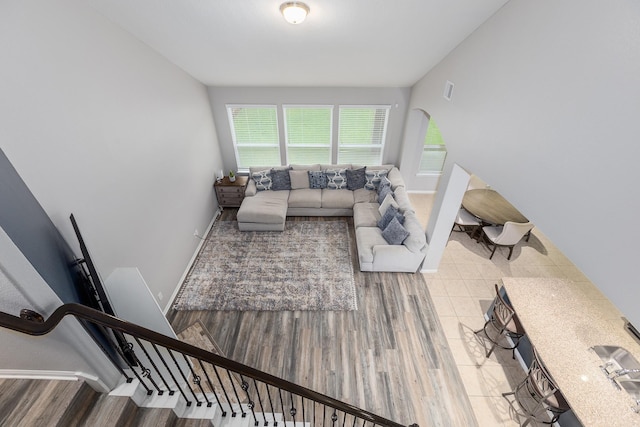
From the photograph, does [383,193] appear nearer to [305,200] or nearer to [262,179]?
[305,200]

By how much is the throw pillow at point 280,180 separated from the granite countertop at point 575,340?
449cm

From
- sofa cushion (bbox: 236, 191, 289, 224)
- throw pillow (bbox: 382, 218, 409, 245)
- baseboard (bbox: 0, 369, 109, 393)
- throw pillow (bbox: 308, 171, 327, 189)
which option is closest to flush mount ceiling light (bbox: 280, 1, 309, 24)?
baseboard (bbox: 0, 369, 109, 393)

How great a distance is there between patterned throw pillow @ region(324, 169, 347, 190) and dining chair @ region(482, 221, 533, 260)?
9.79 feet

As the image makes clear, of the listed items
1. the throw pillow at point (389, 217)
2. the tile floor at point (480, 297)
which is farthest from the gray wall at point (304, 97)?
the tile floor at point (480, 297)

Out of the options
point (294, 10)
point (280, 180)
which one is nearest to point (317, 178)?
point (280, 180)

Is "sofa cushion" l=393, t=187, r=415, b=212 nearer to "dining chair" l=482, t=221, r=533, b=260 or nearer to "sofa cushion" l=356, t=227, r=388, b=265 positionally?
"sofa cushion" l=356, t=227, r=388, b=265

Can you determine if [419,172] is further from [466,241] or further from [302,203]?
[302,203]

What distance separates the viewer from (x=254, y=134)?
20.7 ft

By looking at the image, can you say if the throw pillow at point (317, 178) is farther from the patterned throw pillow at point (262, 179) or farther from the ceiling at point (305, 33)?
the ceiling at point (305, 33)

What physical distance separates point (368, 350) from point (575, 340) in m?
2.17

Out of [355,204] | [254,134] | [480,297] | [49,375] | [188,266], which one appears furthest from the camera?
[254,134]

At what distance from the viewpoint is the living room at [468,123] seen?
147 centimetres

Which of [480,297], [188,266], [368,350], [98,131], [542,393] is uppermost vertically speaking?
[98,131]

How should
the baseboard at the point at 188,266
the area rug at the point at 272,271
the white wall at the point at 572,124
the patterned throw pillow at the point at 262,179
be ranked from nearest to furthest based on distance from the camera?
the white wall at the point at 572,124, the baseboard at the point at 188,266, the area rug at the point at 272,271, the patterned throw pillow at the point at 262,179
